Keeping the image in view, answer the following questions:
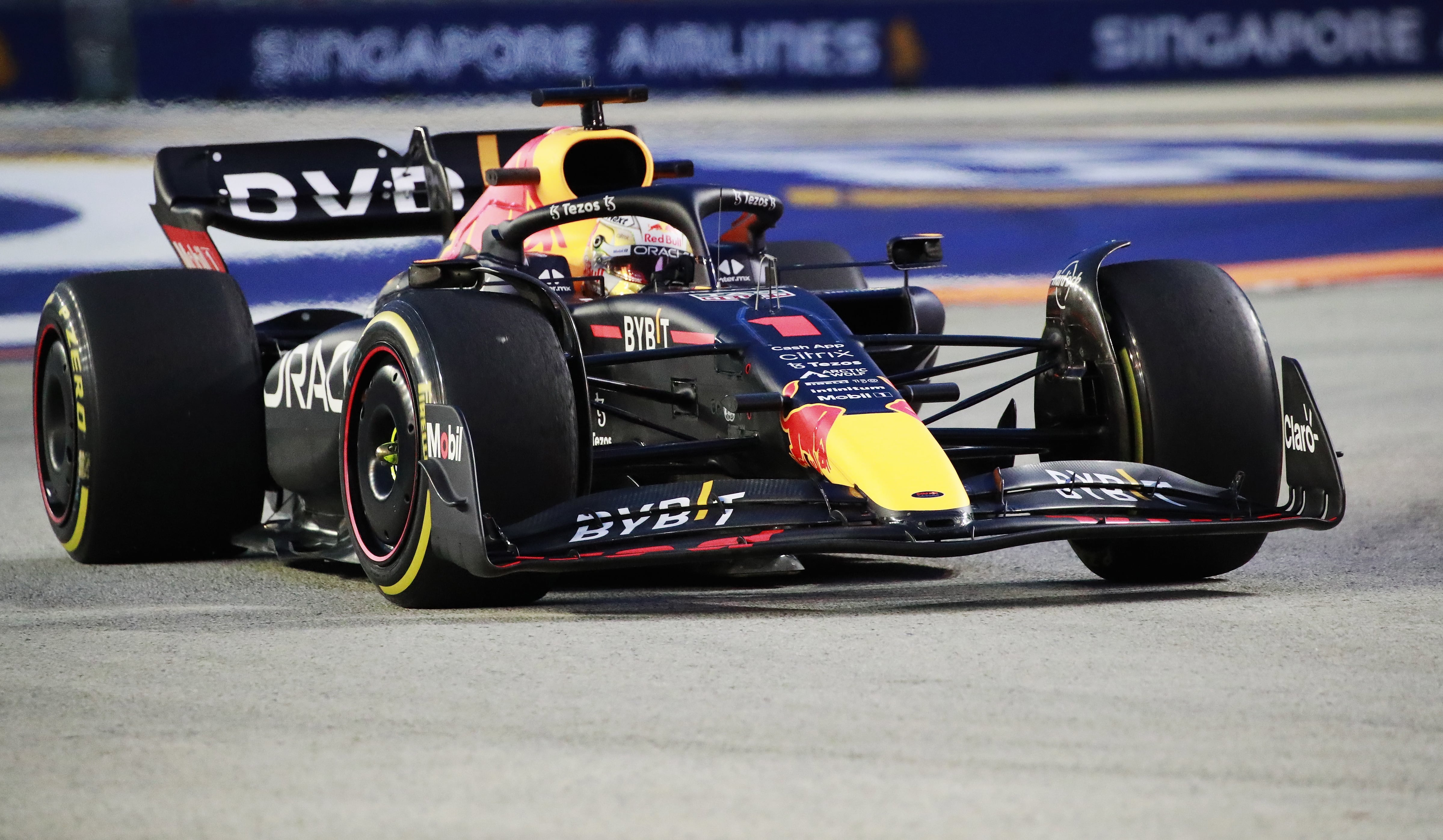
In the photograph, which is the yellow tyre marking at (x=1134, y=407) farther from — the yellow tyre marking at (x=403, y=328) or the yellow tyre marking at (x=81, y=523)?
the yellow tyre marking at (x=81, y=523)

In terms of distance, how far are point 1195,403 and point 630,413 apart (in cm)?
169

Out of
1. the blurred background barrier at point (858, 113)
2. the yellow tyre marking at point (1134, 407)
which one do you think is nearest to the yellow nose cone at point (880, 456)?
the yellow tyre marking at point (1134, 407)

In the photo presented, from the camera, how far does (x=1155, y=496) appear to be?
5559mm

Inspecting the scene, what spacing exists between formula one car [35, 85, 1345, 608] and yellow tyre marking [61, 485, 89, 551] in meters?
0.02

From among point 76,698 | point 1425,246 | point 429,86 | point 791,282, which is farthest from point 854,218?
point 76,698

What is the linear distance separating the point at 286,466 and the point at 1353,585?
11.4 ft

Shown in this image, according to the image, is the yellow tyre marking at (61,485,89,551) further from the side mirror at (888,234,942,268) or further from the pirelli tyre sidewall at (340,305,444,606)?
the side mirror at (888,234,942,268)

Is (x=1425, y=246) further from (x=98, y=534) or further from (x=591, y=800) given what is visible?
(x=591, y=800)

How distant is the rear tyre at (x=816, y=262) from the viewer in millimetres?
8258

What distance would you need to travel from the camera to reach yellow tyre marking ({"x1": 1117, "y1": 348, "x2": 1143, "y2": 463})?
6.02 metres

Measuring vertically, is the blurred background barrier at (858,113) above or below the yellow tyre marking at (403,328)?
below

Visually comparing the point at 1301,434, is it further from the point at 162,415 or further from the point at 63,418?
the point at 63,418

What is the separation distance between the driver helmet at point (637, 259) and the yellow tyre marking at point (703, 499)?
5.19 feet

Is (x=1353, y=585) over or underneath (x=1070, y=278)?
underneath
